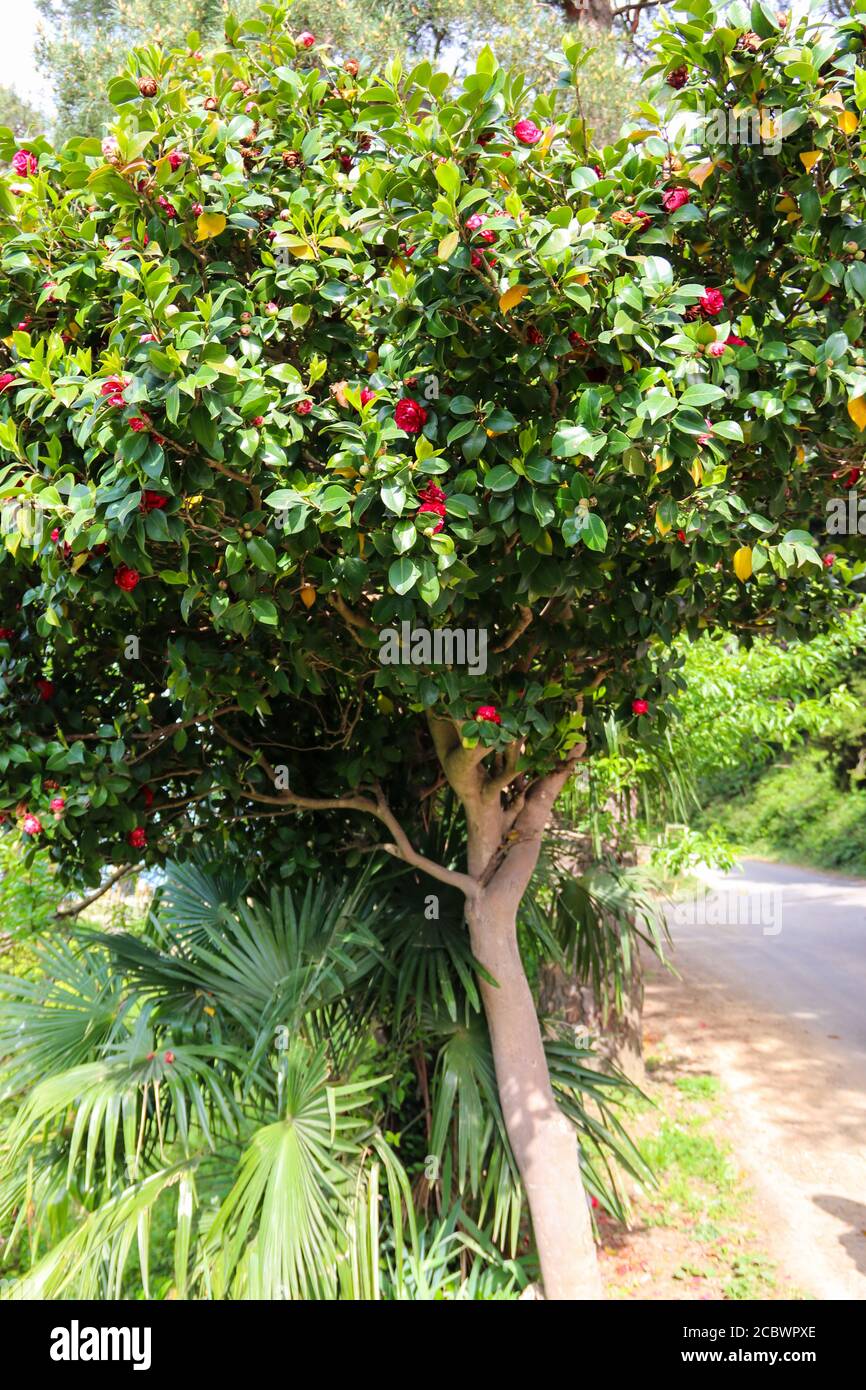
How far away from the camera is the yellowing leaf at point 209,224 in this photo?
2893 millimetres

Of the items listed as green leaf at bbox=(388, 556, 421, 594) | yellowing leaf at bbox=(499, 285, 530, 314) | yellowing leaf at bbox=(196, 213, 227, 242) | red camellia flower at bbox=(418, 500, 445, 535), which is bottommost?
green leaf at bbox=(388, 556, 421, 594)

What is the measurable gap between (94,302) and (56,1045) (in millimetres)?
2731

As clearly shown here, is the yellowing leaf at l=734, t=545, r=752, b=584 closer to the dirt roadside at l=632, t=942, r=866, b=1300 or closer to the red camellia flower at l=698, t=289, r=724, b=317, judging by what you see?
the red camellia flower at l=698, t=289, r=724, b=317

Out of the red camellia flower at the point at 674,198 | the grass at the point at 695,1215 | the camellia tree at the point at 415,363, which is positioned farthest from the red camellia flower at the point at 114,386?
the grass at the point at 695,1215

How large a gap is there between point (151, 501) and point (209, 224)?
2.59 feet

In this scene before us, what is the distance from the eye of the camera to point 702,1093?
707 cm

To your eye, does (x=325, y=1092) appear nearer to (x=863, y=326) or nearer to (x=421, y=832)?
(x=421, y=832)

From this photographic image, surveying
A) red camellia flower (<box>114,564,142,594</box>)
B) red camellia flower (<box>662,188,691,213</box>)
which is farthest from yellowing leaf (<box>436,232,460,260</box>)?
red camellia flower (<box>114,564,142,594</box>)

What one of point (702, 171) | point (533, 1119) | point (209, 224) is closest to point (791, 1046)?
point (533, 1119)

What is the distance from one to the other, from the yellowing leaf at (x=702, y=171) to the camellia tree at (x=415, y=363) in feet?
0.14

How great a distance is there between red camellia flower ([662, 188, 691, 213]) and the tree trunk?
248 centimetres

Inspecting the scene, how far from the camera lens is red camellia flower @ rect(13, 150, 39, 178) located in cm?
311

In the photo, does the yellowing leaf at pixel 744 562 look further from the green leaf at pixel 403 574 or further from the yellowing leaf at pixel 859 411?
the green leaf at pixel 403 574

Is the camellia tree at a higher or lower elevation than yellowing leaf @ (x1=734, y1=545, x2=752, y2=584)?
higher
